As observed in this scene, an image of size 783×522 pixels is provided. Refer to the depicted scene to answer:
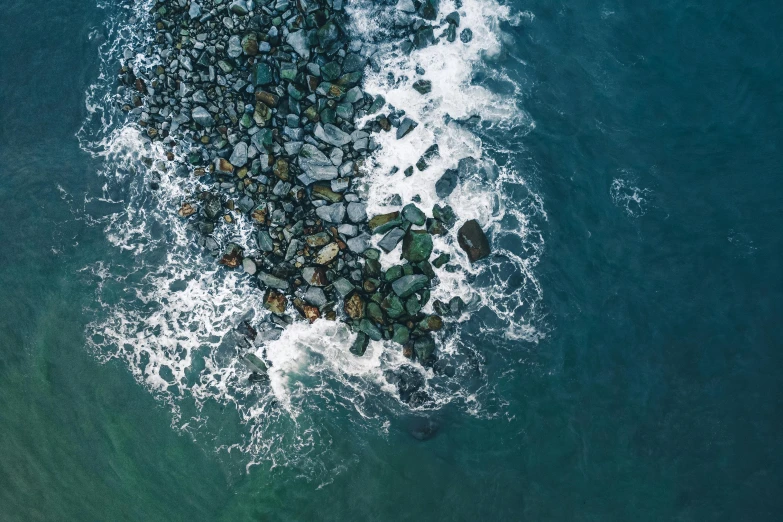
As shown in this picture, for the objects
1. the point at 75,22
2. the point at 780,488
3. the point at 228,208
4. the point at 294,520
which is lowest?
the point at 294,520

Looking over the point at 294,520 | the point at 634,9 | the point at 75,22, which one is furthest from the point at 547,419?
the point at 75,22

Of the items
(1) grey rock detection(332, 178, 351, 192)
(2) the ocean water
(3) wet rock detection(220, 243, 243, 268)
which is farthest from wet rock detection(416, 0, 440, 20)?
(3) wet rock detection(220, 243, 243, 268)

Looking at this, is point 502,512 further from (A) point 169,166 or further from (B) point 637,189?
(A) point 169,166

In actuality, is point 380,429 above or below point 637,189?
below

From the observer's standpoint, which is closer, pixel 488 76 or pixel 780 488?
pixel 780 488

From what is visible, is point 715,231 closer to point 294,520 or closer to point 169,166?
point 294,520

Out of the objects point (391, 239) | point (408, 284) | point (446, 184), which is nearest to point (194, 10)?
point (391, 239)

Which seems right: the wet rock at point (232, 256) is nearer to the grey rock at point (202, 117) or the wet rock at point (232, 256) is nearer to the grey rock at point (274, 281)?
the grey rock at point (274, 281)

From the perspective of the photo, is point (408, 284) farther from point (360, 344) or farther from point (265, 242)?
point (265, 242)
